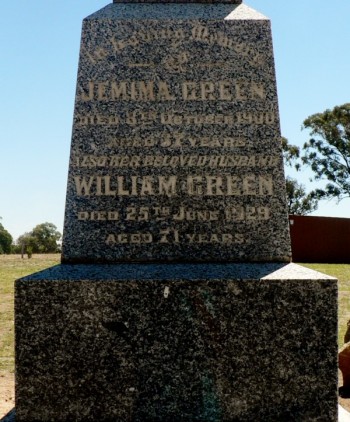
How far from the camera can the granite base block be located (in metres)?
2.72

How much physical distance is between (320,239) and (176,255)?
2142cm

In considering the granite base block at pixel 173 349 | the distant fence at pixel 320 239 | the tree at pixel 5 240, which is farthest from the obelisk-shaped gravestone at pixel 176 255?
the tree at pixel 5 240

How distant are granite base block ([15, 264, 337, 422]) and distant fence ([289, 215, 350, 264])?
20.7 m

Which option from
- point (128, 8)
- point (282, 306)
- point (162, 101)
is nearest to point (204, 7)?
point (128, 8)

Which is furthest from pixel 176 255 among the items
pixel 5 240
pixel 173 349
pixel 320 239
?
pixel 5 240

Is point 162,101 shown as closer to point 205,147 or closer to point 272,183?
point 205,147

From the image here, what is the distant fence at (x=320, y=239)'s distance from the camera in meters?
23.4

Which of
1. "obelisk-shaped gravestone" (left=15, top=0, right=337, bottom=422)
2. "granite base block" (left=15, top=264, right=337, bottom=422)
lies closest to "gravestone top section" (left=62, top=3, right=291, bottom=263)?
"obelisk-shaped gravestone" (left=15, top=0, right=337, bottom=422)

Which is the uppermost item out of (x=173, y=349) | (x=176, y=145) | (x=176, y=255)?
(x=176, y=145)

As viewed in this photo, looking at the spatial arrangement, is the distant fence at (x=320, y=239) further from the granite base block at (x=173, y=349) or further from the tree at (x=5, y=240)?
the tree at (x=5, y=240)

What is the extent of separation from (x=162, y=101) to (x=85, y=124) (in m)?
0.48

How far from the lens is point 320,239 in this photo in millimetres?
23672

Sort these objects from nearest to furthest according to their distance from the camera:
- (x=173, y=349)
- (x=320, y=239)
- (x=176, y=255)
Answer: (x=173, y=349)
(x=176, y=255)
(x=320, y=239)

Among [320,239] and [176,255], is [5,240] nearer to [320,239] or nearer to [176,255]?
[320,239]
